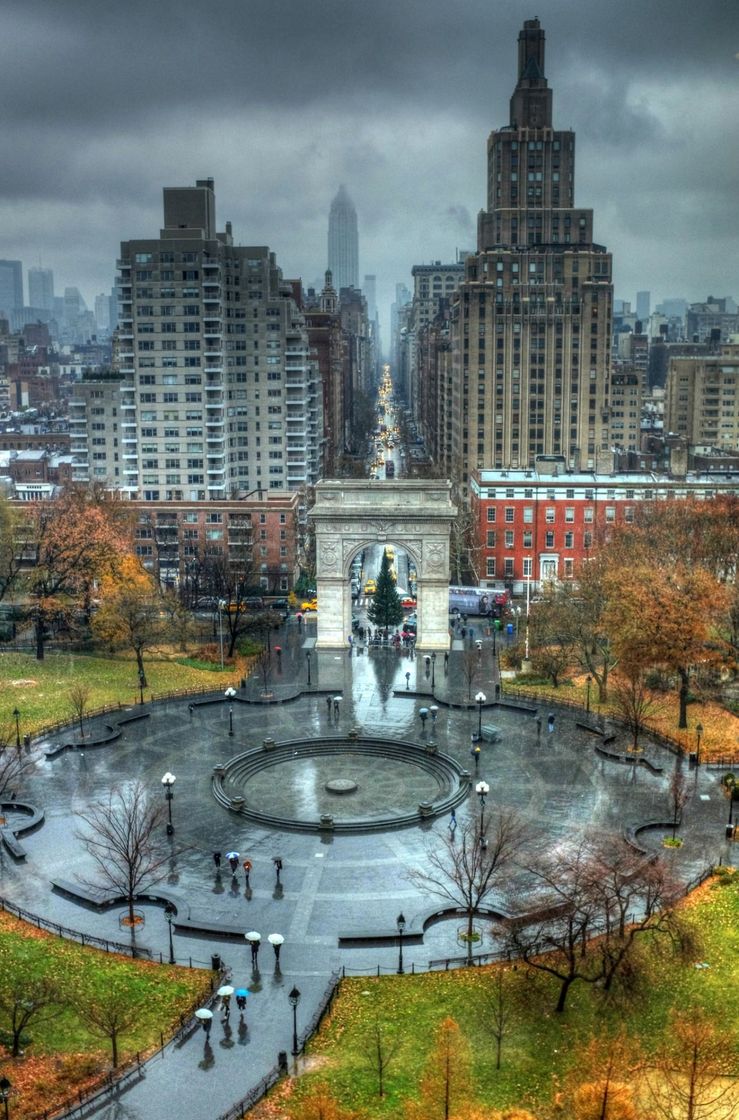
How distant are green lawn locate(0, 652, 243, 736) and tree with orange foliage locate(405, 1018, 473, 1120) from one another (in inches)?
1510

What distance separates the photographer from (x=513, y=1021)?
3300 centimetres

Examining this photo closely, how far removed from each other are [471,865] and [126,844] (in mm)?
14703

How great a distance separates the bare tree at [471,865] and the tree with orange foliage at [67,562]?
41523 mm

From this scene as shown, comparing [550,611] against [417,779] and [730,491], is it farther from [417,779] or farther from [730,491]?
[730,491]

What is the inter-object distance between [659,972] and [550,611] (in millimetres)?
41143

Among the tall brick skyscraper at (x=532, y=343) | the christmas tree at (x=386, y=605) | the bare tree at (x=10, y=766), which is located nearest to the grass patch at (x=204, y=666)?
the christmas tree at (x=386, y=605)

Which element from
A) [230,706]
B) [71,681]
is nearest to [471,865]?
[230,706]

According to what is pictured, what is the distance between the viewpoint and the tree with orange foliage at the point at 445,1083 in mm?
28031

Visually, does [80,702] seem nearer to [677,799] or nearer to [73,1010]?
[73,1010]

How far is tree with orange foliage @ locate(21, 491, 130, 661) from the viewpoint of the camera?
77.4 meters

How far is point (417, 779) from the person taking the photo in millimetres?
55500

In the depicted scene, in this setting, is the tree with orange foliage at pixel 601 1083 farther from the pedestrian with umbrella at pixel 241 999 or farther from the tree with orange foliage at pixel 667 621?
the tree with orange foliage at pixel 667 621

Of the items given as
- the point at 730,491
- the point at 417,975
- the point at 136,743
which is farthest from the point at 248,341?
the point at 417,975

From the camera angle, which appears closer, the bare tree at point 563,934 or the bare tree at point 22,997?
the bare tree at point 22,997
